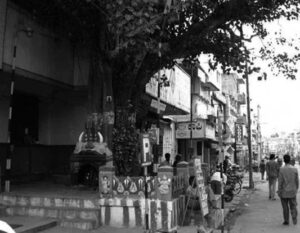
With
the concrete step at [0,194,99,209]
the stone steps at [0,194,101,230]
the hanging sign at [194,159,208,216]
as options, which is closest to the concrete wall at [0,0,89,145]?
the concrete step at [0,194,99,209]

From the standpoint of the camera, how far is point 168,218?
414 inches

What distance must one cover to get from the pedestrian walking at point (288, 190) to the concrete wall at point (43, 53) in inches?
275

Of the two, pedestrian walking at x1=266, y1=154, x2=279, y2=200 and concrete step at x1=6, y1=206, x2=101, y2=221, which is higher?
pedestrian walking at x1=266, y1=154, x2=279, y2=200

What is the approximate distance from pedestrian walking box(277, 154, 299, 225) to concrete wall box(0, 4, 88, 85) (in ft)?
22.9

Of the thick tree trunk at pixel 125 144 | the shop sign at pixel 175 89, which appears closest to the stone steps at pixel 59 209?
the thick tree trunk at pixel 125 144

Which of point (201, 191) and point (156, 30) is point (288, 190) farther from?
point (156, 30)

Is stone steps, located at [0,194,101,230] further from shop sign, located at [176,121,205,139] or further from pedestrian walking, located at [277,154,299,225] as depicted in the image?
shop sign, located at [176,121,205,139]

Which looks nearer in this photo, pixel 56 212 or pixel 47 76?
pixel 56 212

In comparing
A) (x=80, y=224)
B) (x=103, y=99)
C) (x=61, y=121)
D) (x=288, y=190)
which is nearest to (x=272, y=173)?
(x=288, y=190)

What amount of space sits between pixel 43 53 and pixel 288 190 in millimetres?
7996

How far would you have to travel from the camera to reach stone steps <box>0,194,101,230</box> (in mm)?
10773

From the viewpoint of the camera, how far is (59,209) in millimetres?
11070

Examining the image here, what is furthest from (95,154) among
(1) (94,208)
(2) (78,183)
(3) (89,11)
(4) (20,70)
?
(3) (89,11)

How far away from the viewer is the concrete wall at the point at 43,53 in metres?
12.2
